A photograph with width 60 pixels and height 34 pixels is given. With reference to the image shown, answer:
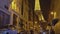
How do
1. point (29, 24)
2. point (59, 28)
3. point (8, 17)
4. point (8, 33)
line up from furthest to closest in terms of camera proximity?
point (29, 24) < point (8, 17) < point (8, 33) < point (59, 28)

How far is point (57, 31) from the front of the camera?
41 centimetres

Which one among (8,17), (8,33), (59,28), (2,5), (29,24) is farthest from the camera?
(29,24)

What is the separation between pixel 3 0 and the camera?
1.08m

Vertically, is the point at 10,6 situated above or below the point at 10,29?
above

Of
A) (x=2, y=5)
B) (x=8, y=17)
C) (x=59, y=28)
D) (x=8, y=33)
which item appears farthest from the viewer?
(x=8, y=17)

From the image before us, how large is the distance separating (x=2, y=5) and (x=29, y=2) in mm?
1026

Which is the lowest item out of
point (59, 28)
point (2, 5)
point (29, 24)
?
point (29, 24)

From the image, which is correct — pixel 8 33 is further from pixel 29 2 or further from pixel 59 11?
pixel 29 2

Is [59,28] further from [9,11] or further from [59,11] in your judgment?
[9,11]

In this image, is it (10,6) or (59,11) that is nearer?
(59,11)

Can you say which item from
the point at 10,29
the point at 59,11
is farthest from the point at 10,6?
the point at 59,11

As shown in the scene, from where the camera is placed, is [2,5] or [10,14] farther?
[10,14]

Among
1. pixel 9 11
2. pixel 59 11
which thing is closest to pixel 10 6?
pixel 9 11

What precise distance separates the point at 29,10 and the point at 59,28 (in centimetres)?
169
